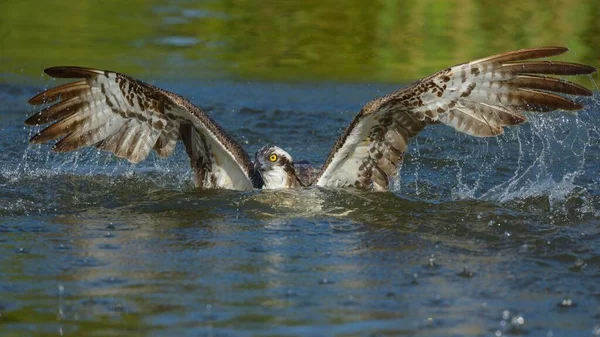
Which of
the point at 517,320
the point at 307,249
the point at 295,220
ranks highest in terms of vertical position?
the point at 295,220

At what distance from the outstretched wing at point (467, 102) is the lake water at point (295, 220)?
0.32 meters

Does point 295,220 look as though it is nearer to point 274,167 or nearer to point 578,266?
point 274,167

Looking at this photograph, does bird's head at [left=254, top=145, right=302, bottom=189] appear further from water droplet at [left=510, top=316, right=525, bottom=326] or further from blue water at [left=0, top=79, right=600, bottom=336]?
water droplet at [left=510, top=316, right=525, bottom=326]

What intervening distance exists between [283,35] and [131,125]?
7085mm

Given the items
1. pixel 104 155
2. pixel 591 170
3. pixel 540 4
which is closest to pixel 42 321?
pixel 104 155

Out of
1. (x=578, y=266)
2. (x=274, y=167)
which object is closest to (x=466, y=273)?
(x=578, y=266)

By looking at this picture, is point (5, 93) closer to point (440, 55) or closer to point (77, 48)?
point (77, 48)

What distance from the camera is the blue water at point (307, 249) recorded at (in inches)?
230

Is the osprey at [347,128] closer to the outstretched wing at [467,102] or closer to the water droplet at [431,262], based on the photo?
the outstretched wing at [467,102]

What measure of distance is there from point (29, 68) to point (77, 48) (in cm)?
103

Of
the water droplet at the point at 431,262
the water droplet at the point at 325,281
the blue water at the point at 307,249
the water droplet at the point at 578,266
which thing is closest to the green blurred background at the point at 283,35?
the blue water at the point at 307,249

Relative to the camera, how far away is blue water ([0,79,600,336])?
5848 mm

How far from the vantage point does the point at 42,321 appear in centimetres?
582

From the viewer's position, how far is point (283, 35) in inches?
610
